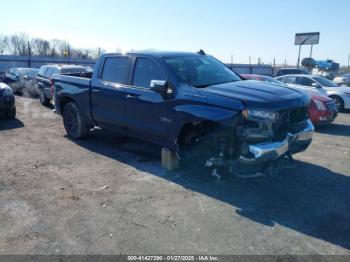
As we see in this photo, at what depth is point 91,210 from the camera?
173 inches

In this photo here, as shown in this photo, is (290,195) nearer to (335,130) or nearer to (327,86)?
(335,130)

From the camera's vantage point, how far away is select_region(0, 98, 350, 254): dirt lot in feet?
11.8

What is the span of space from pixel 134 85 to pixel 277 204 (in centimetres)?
310

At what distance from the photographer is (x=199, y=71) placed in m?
5.76

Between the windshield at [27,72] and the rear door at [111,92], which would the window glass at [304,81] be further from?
the windshield at [27,72]

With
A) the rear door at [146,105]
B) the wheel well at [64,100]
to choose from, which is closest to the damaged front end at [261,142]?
the rear door at [146,105]

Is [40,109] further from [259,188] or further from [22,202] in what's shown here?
[259,188]

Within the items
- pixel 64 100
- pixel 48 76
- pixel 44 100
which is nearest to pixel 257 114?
pixel 64 100

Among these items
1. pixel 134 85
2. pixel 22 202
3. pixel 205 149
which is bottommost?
pixel 22 202

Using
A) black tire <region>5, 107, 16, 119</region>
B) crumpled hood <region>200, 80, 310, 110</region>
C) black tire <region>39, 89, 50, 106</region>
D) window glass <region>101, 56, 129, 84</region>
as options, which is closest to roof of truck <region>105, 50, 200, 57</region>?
window glass <region>101, 56, 129, 84</region>

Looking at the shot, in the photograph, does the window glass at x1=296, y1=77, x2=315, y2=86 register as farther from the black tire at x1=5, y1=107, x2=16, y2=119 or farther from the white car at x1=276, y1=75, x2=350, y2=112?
the black tire at x1=5, y1=107, x2=16, y2=119

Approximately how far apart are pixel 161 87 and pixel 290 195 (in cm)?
245

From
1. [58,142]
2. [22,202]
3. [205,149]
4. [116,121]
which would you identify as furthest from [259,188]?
[58,142]

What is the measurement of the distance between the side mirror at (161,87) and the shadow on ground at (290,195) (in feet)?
4.54
